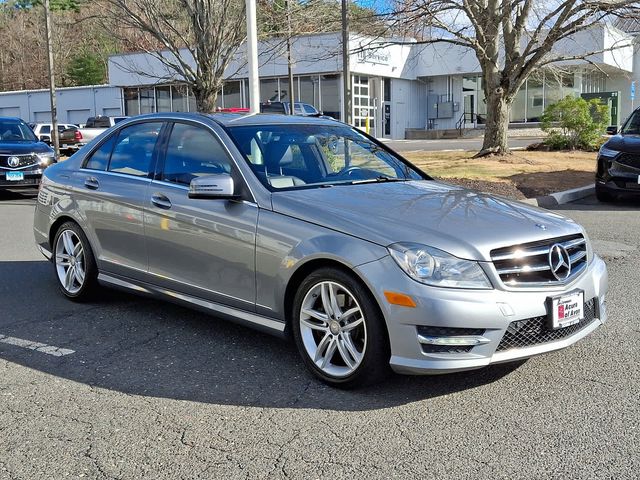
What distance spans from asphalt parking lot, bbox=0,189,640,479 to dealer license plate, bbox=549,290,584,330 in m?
0.43

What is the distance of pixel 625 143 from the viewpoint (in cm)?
1169

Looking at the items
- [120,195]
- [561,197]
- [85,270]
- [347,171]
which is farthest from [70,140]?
[347,171]

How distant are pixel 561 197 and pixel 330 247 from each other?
10.1 meters

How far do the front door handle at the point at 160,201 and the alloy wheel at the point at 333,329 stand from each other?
149 centimetres

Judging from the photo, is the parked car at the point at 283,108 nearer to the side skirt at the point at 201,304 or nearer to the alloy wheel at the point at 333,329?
the side skirt at the point at 201,304

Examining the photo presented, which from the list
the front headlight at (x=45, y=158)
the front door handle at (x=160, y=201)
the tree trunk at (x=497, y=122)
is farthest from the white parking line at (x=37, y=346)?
the tree trunk at (x=497, y=122)

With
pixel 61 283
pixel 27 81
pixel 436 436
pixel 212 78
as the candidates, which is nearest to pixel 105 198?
pixel 61 283

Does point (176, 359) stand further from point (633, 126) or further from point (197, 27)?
point (197, 27)

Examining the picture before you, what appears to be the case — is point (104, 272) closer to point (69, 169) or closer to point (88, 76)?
point (69, 169)

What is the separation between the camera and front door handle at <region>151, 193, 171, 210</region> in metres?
5.00

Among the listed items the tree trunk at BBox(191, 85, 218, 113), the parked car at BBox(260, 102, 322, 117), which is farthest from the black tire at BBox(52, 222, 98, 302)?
the parked car at BBox(260, 102, 322, 117)

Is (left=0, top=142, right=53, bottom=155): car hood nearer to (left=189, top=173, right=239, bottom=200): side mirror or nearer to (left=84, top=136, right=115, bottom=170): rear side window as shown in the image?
(left=84, top=136, right=115, bottom=170): rear side window

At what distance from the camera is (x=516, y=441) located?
3377 mm

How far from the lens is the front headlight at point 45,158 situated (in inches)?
576
